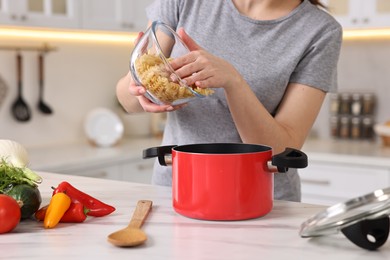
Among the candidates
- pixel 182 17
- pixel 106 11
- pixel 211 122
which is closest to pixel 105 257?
pixel 211 122

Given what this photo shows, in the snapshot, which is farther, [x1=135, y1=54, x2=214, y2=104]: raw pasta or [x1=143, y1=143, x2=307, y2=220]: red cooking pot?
[x1=135, y1=54, x2=214, y2=104]: raw pasta

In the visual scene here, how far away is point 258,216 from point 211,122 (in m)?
0.51

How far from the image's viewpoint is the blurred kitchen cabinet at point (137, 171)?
3.05m

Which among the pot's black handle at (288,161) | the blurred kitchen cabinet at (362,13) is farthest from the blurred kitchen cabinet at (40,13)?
the pot's black handle at (288,161)

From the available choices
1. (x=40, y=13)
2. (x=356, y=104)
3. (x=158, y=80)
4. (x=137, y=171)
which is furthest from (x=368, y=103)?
(x=158, y=80)

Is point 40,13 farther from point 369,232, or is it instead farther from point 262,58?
point 369,232

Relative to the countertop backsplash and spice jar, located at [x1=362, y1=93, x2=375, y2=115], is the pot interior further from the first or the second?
spice jar, located at [x1=362, y1=93, x2=375, y2=115]

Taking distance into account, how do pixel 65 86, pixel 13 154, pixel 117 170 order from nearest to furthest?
pixel 13 154
pixel 117 170
pixel 65 86

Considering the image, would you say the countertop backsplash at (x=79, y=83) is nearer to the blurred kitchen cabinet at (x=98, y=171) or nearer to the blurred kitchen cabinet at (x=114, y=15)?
the blurred kitchen cabinet at (x=114, y=15)

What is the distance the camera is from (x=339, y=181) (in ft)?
9.43

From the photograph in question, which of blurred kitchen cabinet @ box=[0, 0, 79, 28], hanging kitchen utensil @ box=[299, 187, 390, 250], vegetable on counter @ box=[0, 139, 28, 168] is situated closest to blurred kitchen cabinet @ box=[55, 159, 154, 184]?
blurred kitchen cabinet @ box=[0, 0, 79, 28]

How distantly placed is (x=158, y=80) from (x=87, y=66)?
245 centimetres

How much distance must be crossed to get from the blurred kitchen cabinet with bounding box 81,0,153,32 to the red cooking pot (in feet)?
7.07

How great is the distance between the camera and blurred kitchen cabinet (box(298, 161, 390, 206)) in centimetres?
276
